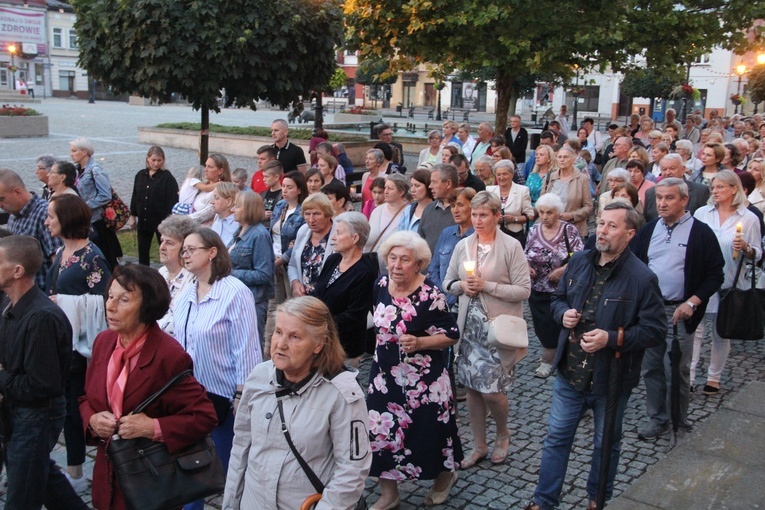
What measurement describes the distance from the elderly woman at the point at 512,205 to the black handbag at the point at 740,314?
2.20 m

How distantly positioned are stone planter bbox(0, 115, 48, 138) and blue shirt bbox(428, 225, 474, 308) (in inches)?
1034

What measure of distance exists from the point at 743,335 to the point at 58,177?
6.52 metres

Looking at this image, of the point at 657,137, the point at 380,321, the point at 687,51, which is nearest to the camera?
the point at 380,321

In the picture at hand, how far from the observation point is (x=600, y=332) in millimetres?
4391

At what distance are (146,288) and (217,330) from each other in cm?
76

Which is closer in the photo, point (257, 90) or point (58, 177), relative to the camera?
point (58, 177)

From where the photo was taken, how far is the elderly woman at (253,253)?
644cm

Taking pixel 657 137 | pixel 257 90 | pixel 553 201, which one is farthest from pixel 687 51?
pixel 553 201

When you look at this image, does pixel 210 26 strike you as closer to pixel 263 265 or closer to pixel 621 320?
pixel 263 265

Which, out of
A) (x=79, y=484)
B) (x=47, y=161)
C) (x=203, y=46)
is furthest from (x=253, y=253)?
(x=203, y=46)

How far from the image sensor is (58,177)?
7.68 meters

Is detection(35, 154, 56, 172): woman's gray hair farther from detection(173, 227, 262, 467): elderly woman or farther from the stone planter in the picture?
the stone planter

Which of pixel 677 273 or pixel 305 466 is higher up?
pixel 677 273

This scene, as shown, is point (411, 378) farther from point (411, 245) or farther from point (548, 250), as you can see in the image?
point (548, 250)
